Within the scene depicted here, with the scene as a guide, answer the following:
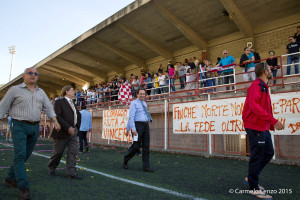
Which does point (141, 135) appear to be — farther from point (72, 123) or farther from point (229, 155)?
point (229, 155)

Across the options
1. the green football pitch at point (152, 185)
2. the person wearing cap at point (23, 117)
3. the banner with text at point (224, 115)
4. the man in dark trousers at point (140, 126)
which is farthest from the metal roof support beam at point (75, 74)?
the person wearing cap at point (23, 117)

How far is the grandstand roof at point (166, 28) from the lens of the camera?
12977 millimetres

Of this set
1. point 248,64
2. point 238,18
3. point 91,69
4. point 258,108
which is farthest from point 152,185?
point 91,69

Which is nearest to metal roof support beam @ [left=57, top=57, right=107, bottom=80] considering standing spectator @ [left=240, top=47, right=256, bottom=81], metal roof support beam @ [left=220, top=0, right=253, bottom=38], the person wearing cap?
metal roof support beam @ [left=220, top=0, right=253, bottom=38]

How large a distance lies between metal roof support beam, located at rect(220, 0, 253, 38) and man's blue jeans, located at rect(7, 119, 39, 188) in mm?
11833

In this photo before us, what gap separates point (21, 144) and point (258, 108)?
3541mm

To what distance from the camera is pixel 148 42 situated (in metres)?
17.6

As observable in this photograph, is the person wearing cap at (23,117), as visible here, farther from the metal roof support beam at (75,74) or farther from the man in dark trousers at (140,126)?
the metal roof support beam at (75,74)

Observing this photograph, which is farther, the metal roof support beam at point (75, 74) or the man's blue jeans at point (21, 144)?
the metal roof support beam at point (75, 74)

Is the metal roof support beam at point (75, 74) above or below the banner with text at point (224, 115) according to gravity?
above

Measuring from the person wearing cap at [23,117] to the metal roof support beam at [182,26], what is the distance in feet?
37.5

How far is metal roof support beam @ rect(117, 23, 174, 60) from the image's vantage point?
16.4 m

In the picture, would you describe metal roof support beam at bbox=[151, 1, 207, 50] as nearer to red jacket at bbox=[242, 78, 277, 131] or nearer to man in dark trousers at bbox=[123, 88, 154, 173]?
man in dark trousers at bbox=[123, 88, 154, 173]

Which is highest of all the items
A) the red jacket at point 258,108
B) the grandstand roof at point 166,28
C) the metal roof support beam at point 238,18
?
the grandstand roof at point 166,28
